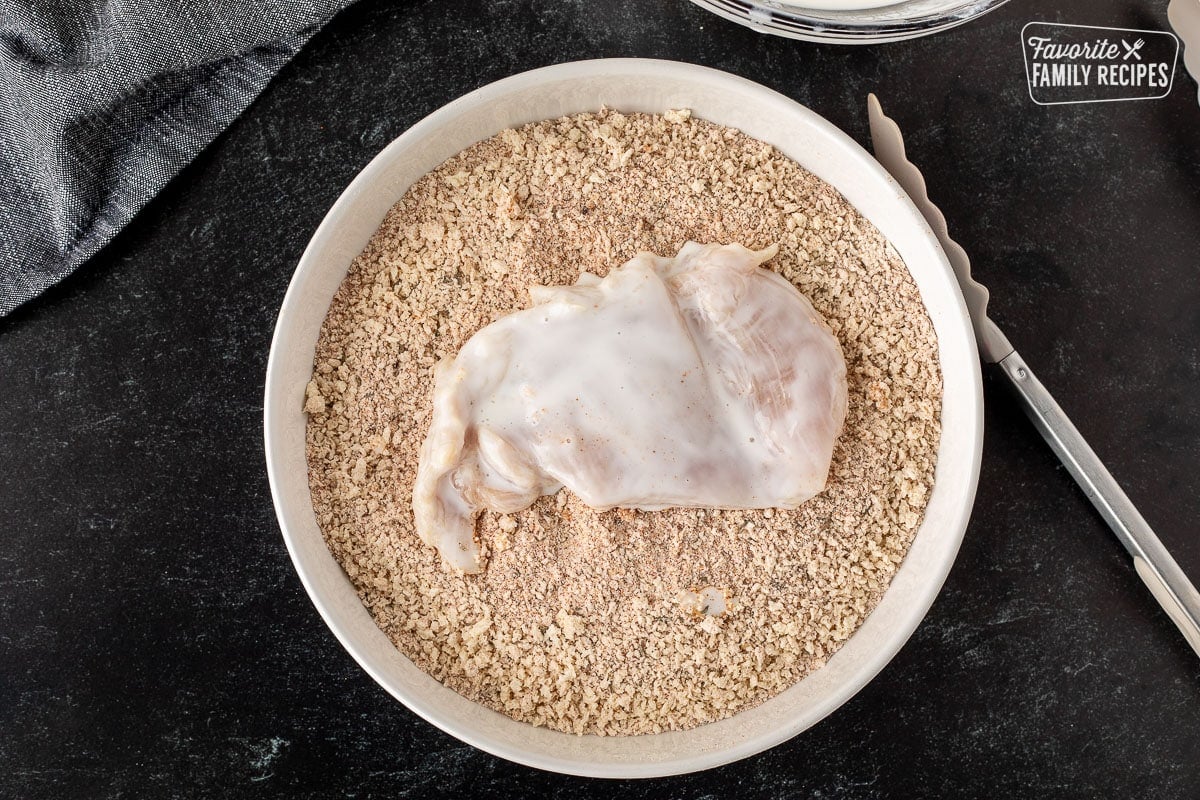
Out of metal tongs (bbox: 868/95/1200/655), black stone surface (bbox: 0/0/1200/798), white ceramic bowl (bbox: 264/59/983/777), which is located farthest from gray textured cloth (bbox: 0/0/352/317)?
metal tongs (bbox: 868/95/1200/655)

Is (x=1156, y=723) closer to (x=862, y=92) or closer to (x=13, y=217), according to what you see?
(x=862, y=92)

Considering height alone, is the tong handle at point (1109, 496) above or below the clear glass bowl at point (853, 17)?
below

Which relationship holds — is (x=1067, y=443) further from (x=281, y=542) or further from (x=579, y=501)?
(x=281, y=542)

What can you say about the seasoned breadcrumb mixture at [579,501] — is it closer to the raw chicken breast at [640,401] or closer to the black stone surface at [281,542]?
the raw chicken breast at [640,401]

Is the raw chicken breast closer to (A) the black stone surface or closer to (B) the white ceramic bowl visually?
(B) the white ceramic bowl

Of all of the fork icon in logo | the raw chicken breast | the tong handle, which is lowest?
the tong handle

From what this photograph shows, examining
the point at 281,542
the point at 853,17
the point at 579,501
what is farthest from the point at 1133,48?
the point at 281,542

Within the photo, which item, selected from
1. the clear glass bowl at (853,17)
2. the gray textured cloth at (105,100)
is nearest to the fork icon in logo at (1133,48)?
the clear glass bowl at (853,17)
